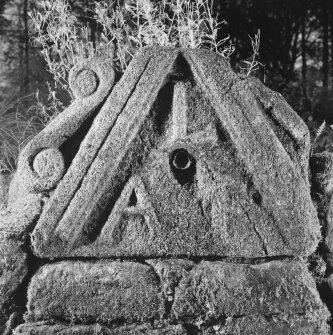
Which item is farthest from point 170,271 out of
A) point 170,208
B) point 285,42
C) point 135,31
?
point 285,42

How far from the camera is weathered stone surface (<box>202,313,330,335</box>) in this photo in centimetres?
147

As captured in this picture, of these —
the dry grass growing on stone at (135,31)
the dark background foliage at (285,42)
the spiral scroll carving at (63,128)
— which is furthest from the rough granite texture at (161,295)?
the dark background foliage at (285,42)

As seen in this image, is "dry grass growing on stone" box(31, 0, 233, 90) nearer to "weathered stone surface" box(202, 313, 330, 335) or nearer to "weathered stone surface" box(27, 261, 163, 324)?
"weathered stone surface" box(27, 261, 163, 324)

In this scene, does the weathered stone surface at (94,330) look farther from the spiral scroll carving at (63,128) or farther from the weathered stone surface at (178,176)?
the spiral scroll carving at (63,128)

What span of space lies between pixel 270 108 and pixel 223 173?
0.33m

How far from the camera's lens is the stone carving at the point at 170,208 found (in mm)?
1481

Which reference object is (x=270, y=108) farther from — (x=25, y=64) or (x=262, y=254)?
(x=25, y=64)

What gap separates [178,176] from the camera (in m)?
1.57

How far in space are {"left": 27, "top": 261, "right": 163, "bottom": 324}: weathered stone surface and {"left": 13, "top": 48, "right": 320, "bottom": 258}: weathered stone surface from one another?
0.09m

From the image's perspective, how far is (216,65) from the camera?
5.19 ft

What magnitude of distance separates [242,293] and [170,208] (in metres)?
0.43

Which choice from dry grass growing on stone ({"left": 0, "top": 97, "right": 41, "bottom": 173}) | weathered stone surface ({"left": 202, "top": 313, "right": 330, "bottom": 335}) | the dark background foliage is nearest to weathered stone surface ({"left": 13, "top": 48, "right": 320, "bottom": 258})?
Result: weathered stone surface ({"left": 202, "top": 313, "right": 330, "bottom": 335})

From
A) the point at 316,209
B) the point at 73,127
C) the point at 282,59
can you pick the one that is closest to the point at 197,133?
the point at 73,127

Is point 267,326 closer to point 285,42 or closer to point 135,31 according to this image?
point 135,31
